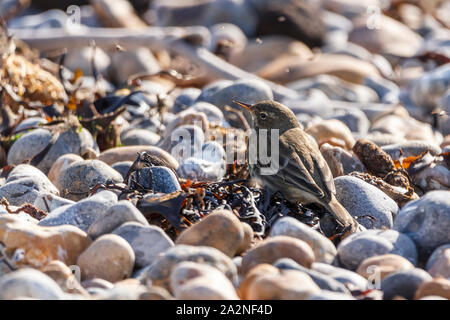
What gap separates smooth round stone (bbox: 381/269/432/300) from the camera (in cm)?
294

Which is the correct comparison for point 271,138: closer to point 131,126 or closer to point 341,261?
point 341,261

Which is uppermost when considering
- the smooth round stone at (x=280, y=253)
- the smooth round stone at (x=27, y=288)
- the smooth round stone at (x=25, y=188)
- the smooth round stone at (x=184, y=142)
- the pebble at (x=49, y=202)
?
the smooth round stone at (x=27, y=288)

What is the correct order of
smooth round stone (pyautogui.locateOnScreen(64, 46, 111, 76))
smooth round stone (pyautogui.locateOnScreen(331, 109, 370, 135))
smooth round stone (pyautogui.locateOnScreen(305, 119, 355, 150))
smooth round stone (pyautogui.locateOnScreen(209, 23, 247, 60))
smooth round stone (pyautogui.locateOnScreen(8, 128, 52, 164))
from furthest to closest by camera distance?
1. smooth round stone (pyautogui.locateOnScreen(209, 23, 247, 60))
2. smooth round stone (pyautogui.locateOnScreen(64, 46, 111, 76))
3. smooth round stone (pyautogui.locateOnScreen(331, 109, 370, 135))
4. smooth round stone (pyautogui.locateOnScreen(305, 119, 355, 150))
5. smooth round stone (pyautogui.locateOnScreen(8, 128, 52, 164))

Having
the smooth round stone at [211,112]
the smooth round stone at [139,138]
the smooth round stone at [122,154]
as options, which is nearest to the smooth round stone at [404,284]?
the smooth round stone at [122,154]

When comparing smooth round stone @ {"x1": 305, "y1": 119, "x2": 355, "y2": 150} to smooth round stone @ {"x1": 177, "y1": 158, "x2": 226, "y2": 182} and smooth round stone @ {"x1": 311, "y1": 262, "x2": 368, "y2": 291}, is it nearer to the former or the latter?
smooth round stone @ {"x1": 177, "y1": 158, "x2": 226, "y2": 182}

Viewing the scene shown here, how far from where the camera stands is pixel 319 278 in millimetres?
2922

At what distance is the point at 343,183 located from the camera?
4.27 meters

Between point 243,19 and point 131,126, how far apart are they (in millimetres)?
6465

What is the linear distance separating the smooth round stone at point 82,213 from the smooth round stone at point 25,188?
2.51ft

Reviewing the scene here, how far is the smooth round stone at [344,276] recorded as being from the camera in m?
2.98

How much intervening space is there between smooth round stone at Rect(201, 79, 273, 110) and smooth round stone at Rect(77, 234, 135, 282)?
3.39 meters

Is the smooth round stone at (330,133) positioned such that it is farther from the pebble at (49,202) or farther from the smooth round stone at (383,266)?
the smooth round stone at (383,266)

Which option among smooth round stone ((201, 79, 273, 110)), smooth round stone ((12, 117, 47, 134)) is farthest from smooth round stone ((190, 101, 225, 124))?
smooth round stone ((12, 117, 47, 134))

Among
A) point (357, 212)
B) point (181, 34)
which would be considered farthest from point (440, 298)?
point (181, 34)
